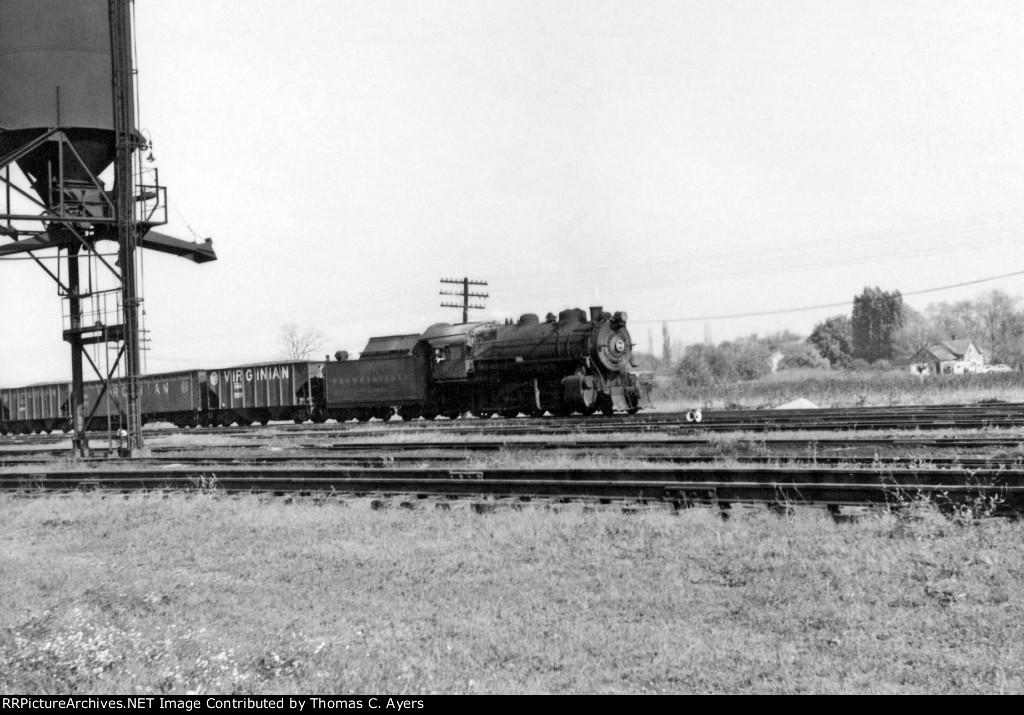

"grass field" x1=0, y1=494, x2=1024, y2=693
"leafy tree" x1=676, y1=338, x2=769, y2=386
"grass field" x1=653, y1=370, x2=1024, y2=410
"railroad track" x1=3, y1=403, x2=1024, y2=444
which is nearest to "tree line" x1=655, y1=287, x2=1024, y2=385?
"leafy tree" x1=676, y1=338, x2=769, y2=386

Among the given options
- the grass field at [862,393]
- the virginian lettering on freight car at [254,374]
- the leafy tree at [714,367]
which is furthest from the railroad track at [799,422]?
the leafy tree at [714,367]

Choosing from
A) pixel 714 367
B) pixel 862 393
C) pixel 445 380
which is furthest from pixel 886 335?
pixel 445 380

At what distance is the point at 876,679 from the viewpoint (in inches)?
170

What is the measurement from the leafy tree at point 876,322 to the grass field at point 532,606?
92500 mm

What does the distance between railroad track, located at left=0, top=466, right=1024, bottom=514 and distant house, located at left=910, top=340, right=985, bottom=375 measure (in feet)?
232

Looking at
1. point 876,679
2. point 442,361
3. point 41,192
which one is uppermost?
point 41,192

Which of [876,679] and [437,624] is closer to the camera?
[876,679]

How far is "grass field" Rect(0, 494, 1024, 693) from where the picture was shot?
4.57m

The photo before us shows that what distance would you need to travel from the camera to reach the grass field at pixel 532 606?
457cm

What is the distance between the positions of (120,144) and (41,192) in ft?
7.43

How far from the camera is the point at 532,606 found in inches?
231

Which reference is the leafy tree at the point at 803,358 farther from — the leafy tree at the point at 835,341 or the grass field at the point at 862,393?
the grass field at the point at 862,393
